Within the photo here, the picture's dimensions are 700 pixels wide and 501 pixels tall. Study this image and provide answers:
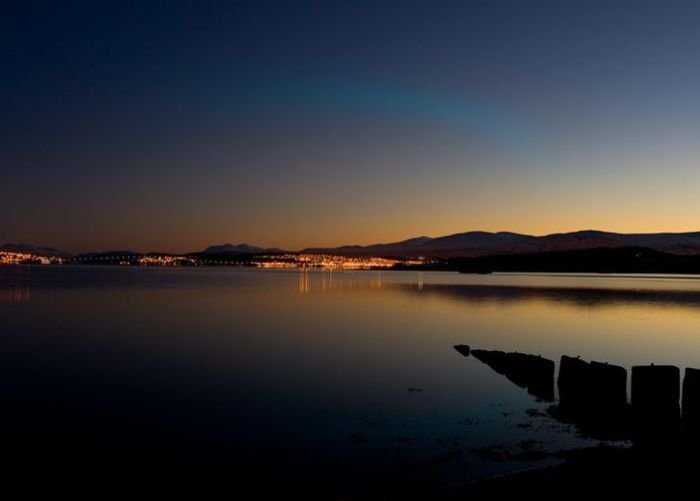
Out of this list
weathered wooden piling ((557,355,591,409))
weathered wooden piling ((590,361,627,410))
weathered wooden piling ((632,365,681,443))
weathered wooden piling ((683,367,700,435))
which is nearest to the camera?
weathered wooden piling ((683,367,700,435))

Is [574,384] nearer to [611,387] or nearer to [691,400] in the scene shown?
[611,387]

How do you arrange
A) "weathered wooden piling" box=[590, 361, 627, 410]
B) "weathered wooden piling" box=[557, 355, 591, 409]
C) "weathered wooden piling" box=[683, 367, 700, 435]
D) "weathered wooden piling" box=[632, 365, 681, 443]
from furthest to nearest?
"weathered wooden piling" box=[557, 355, 591, 409] → "weathered wooden piling" box=[590, 361, 627, 410] → "weathered wooden piling" box=[632, 365, 681, 443] → "weathered wooden piling" box=[683, 367, 700, 435]

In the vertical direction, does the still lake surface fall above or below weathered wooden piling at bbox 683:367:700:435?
below

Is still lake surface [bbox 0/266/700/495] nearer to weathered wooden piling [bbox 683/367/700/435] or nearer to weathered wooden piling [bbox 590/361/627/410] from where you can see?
weathered wooden piling [bbox 590/361/627/410]

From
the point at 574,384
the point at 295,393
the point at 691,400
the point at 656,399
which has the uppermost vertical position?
the point at 691,400

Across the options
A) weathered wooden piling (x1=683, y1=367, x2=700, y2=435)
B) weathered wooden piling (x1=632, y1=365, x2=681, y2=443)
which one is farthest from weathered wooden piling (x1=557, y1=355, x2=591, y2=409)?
weathered wooden piling (x1=683, y1=367, x2=700, y2=435)

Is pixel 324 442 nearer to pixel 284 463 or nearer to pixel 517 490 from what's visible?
pixel 284 463

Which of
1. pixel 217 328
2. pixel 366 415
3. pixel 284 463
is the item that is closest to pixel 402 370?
pixel 366 415

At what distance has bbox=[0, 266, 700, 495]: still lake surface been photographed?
12.1 meters

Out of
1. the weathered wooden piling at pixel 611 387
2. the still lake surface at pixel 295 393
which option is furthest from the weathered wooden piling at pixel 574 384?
the still lake surface at pixel 295 393

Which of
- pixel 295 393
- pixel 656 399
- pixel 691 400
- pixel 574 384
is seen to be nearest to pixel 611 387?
pixel 656 399

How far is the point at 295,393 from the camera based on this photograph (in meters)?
18.6

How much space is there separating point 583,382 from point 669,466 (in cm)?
635

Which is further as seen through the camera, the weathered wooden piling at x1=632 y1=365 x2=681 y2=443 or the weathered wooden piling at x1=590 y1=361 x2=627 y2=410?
the weathered wooden piling at x1=590 y1=361 x2=627 y2=410
